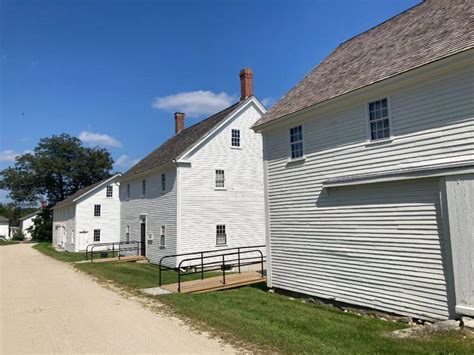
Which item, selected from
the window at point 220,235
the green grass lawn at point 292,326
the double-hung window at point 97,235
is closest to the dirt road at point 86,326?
the green grass lawn at point 292,326

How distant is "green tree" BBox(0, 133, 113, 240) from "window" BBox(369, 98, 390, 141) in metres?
61.0

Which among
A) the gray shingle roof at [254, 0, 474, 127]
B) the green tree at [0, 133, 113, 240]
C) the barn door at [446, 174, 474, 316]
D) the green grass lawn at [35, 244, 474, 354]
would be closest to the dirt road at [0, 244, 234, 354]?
the green grass lawn at [35, 244, 474, 354]

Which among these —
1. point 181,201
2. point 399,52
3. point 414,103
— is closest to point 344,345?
point 414,103

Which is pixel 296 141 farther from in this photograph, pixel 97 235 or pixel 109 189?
pixel 97 235

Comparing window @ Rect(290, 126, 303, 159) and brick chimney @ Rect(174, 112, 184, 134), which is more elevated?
brick chimney @ Rect(174, 112, 184, 134)

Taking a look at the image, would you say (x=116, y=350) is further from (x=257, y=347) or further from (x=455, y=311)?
(x=455, y=311)

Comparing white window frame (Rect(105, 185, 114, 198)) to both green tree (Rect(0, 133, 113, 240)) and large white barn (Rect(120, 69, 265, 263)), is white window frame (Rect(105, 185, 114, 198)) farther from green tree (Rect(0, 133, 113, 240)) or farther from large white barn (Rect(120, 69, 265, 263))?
green tree (Rect(0, 133, 113, 240))

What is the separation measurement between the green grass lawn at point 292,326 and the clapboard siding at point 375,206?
2.58ft

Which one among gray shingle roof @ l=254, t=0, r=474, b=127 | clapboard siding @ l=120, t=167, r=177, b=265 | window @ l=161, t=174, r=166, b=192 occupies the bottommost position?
clapboard siding @ l=120, t=167, r=177, b=265

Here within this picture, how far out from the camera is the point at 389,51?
11.3 meters

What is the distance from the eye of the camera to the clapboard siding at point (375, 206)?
8500 millimetres

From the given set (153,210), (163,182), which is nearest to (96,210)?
(153,210)

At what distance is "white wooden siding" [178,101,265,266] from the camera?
21438mm

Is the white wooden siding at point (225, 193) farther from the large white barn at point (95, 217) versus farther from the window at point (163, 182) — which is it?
the large white barn at point (95, 217)
